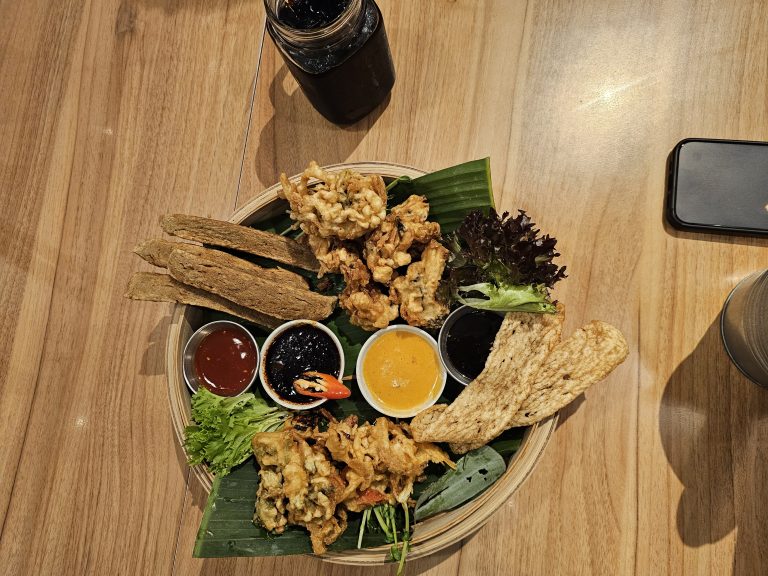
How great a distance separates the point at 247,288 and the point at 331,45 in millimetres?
1047

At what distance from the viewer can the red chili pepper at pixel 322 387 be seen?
2.24m

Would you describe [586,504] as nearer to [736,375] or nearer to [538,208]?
[736,375]

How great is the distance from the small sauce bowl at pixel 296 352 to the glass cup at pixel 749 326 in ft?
5.54

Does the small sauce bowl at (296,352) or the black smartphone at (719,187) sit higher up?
the black smartphone at (719,187)

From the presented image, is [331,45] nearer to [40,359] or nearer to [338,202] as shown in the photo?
[338,202]

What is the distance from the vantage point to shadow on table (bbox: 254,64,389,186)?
2.64m

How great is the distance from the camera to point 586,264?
95.0 inches

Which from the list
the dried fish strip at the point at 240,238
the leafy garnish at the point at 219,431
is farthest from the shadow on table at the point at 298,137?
the leafy garnish at the point at 219,431

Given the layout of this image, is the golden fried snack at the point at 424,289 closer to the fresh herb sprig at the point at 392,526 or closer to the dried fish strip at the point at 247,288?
the dried fish strip at the point at 247,288

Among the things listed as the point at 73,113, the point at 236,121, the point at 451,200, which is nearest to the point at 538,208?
the point at 451,200

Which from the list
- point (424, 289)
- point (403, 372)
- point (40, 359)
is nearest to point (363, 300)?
point (424, 289)

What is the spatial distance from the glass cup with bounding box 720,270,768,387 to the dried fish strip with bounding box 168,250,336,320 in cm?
177

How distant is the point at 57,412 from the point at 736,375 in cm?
327

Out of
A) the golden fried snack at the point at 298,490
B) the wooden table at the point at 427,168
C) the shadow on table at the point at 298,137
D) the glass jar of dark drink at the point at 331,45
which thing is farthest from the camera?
the shadow on table at the point at 298,137
